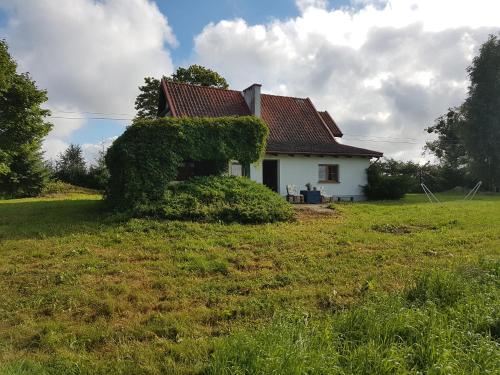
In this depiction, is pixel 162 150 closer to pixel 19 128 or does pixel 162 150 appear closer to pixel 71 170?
pixel 19 128

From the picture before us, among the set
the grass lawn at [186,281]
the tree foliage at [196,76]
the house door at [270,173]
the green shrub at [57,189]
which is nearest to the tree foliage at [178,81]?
the tree foliage at [196,76]

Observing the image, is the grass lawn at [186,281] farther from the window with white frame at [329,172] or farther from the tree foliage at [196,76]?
the tree foliage at [196,76]

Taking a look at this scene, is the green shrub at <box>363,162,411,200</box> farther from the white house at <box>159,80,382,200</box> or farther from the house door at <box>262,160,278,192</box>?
the house door at <box>262,160,278,192</box>

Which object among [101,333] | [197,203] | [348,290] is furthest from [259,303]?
[197,203]

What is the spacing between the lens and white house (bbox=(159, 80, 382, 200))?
2036 cm

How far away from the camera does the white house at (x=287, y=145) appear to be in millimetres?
20359

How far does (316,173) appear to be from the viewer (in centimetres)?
2109

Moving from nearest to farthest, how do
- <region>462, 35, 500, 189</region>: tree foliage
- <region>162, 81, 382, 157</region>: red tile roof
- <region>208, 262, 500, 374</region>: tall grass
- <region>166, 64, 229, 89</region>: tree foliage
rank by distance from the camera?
<region>208, 262, 500, 374</region>: tall grass → <region>162, 81, 382, 157</region>: red tile roof → <region>462, 35, 500, 189</region>: tree foliage → <region>166, 64, 229, 89</region>: tree foliage

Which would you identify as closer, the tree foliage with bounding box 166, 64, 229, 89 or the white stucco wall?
the white stucco wall

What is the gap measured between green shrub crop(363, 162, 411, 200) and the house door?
17.0 ft

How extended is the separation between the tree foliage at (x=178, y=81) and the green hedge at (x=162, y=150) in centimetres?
2150

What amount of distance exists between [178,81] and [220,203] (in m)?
25.5

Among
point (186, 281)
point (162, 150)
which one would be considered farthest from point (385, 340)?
point (162, 150)

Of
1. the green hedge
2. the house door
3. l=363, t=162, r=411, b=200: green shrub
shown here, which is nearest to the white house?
the house door
